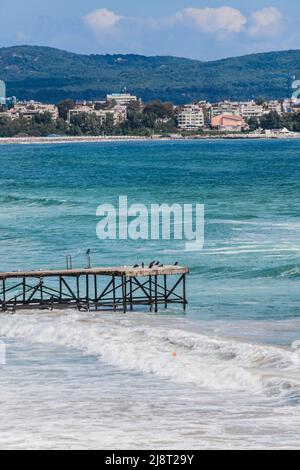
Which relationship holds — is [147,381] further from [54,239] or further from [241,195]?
[241,195]

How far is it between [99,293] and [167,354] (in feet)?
41.0

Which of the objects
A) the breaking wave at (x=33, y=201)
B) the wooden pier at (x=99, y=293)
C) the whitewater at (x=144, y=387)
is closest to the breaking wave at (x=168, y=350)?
the whitewater at (x=144, y=387)

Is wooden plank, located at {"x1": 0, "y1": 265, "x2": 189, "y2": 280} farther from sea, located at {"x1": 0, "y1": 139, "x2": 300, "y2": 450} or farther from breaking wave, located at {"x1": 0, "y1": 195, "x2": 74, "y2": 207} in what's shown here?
breaking wave, located at {"x1": 0, "y1": 195, "x2": 74, "y2": 207}

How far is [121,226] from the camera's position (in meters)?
69.2

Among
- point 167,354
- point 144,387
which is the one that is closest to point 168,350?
point 167,354

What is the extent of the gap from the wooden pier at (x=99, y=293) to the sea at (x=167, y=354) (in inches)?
26.6

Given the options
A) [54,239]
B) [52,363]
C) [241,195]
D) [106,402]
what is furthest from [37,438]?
[241,195]

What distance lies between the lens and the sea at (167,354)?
2439cm

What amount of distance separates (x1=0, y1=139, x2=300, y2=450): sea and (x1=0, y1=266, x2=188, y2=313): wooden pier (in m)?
0.67

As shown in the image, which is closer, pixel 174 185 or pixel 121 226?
pixel 121 226

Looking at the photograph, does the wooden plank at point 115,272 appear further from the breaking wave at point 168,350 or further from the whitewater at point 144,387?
the whitewater at point 144,387

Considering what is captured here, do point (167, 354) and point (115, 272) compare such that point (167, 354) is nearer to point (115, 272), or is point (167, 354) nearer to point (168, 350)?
point (168, 350)

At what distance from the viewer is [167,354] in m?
32.4
